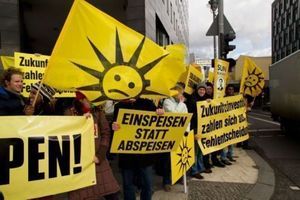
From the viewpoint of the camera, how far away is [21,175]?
3672mm

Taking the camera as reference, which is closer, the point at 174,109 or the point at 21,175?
the point at 21,175

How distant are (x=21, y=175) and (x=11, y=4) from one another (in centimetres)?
880

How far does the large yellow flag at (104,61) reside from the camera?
4059 millimetres

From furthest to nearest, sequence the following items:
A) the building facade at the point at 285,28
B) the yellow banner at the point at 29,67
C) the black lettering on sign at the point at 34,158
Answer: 1. the building facade at the point at 285,28
2. the yellow banner at the point at 29,67
3. the black lettering on sign at the point at 34,158

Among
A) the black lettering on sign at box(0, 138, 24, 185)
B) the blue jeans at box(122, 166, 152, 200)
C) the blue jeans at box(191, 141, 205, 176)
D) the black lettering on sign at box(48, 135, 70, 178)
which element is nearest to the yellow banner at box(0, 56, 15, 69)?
the blue jeans at box(191, 141, 205, 176)

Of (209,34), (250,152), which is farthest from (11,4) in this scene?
(250,152)

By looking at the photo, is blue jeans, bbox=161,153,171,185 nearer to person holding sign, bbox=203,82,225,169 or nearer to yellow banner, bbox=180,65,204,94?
person holding sign, bbox=203,82,225,169

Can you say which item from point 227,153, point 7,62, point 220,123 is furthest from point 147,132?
point 227,153

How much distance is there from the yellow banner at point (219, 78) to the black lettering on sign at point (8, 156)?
564 cm

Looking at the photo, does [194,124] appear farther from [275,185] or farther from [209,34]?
[209,34]

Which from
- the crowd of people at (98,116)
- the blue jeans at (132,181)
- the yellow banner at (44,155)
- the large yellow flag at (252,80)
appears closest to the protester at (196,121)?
the crowd of people at (98,116)

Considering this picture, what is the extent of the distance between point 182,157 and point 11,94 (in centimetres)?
321

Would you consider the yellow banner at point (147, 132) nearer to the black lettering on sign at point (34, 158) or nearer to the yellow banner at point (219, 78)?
the black lettering on sign at point (34, 158)

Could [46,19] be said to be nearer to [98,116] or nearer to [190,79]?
[190,79]
